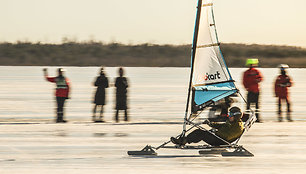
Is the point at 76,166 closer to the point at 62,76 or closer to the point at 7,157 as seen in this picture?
the point at 7,157

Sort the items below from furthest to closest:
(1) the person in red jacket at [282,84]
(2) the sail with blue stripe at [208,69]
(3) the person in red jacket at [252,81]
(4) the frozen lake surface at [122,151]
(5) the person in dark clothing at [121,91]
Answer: (1) the person in red jacket at [282,84] < (3) the person in red jacket at [252,81] < (5) the person in dark clothing at [121,91] < (2) the sail with blue stripe at [208,69] < (4) the frozen lake surface at [122,151]

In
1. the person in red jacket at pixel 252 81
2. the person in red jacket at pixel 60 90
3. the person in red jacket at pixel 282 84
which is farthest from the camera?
the person in red jacket at pixel 282 84

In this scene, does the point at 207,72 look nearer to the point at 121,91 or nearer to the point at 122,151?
the point at 122,151

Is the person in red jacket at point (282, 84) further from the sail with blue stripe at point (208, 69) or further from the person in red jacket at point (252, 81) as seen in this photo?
the sail with blue stripe at point (208, 69)

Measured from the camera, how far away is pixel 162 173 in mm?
7266

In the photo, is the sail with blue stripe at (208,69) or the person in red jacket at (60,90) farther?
the person in red jacket at (60,90)

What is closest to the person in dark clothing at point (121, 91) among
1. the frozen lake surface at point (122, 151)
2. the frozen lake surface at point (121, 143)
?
the frozen lake surface at point (121, 143)

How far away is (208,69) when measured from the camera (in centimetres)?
834

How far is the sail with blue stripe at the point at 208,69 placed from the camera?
8180mm

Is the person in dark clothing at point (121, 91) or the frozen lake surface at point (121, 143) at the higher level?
the person in dark clothing at point (121, 91)

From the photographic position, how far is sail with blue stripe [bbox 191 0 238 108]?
818 centimetres

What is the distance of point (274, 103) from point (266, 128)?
747 cm

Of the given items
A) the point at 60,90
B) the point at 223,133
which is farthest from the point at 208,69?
the point at 60,90

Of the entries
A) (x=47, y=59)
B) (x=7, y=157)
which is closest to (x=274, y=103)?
(x=7, y=157)
